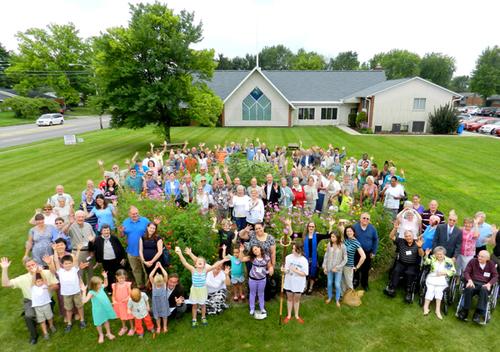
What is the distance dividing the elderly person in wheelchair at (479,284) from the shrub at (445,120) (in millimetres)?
27961

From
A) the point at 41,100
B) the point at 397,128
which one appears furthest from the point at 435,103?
the point at 41,100

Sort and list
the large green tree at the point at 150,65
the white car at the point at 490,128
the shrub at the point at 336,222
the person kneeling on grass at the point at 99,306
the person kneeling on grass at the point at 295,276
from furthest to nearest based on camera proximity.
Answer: the white car at the point at 490,128 → the large green tree at the point at 150,65 → the shrub at the point at 336,222 → the person kneeling on grass at the point at 295,276 → the person kneeling on grass at the point at 99,306

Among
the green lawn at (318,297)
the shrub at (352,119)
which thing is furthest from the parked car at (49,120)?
the shrub at (352,119)

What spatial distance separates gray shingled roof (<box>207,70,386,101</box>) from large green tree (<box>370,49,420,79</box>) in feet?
172

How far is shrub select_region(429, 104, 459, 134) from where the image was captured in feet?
97.0

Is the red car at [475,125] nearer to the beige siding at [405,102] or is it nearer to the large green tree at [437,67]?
the beige siding at [405,102]

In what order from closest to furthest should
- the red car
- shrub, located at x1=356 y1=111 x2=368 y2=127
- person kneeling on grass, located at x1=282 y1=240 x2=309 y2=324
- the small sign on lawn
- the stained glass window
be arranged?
person kneeling on grass, located at x1=282 y1=240 x2=309 y2=324 → the small sign on lawn → shrub, located at x1=356 y1=111 x2=368 y2=127 → the red car → the stained glass window

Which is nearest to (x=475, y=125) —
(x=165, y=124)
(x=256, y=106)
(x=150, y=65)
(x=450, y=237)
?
(x=256, y=106)

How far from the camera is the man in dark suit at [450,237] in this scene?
6359 millimetres

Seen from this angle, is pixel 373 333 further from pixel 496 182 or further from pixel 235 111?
pixel 235 111

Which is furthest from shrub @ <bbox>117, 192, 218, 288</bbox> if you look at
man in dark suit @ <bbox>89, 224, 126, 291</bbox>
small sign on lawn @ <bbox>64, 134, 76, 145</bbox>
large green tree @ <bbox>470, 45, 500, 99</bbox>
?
large green tree @ <bbox>470, 45, 500, 99</bbox>

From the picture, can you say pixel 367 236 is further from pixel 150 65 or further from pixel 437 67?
pixel 437 67

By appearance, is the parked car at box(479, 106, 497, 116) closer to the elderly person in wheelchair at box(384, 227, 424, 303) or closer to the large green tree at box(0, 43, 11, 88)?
the elderly person in wheelchair at box(384, 227, 424, 303)

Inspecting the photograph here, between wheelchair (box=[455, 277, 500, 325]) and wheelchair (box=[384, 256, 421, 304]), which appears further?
wheelchair (box=[384, 256, 421, 304])
